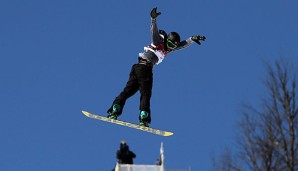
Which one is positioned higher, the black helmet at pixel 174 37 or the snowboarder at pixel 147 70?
the black helmet at pixel 174 37

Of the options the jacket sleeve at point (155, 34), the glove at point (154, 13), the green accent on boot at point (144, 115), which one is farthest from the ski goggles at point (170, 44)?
the green accent on boot at point (144, 115)

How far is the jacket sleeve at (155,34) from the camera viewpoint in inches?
728

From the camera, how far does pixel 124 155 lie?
56.0ft

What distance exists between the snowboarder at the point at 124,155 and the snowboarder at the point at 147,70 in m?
1.84

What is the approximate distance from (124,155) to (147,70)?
2.77m

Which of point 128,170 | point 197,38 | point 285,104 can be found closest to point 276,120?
point 285,104

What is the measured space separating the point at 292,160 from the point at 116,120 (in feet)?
13.9

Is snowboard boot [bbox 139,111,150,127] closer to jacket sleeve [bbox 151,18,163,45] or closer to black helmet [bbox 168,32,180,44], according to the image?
jacket sleeve [bbox 151,18,163,45]

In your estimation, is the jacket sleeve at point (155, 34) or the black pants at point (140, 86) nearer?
the jacket sleeve at point (155, 34)

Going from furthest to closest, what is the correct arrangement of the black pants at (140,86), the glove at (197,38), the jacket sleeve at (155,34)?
the glove at (197,38)
the black pants at (140,86)
the jacket sleeve at (155,34)

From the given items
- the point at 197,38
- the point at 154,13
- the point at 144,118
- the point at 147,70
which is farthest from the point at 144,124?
the point at 154,13

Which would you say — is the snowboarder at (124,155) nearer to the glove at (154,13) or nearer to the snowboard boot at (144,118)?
the snowboard boot at (144,118)

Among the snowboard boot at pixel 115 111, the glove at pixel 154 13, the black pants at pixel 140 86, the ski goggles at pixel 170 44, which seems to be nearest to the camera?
the glove at pixel 154 13

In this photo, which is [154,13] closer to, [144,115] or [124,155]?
[144,115]
